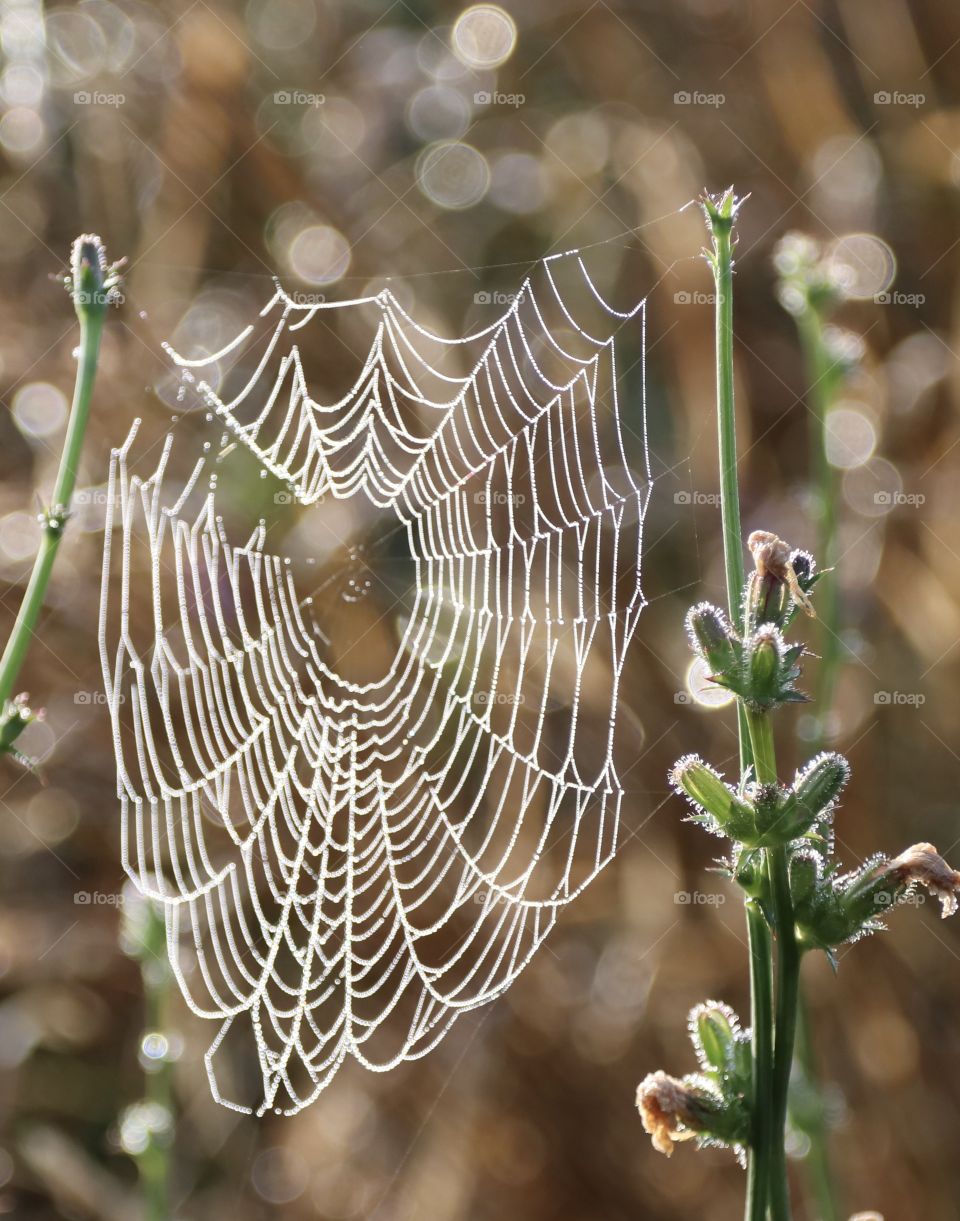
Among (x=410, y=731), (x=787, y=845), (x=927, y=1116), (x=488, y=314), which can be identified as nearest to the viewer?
(x=787, y=845)

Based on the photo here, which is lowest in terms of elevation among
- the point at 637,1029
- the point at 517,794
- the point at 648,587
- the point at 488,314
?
the point at 637,1029

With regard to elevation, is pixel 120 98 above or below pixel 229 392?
above

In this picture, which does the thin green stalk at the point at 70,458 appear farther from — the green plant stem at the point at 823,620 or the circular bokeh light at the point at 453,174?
the circular bokeh light at the point at 453,174

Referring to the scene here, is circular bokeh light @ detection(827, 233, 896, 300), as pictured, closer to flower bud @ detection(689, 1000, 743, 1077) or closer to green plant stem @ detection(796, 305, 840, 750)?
green plant stem @ detection(796, 305, 840, 750)

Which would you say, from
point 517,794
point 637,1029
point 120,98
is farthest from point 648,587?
point 120,98

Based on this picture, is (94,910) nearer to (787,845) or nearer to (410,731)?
(410,731)

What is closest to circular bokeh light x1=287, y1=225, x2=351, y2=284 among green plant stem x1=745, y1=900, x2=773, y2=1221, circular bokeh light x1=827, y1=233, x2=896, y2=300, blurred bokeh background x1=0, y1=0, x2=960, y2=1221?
blurred bokeh background x1=0, y1=0, x2=960, y2=1221

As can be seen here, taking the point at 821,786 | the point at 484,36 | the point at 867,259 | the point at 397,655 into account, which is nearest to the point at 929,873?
the point at 821,786

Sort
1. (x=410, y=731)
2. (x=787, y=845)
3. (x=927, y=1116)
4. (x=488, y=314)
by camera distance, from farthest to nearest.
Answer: (x=488, y=314)
(x=410, y=731)
(x=927, y=1116)
(x=787, y=845)
